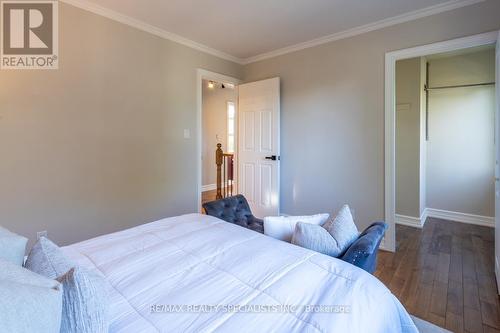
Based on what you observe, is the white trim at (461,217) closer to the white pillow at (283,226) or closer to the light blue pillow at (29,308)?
the white pillow at (283,226)

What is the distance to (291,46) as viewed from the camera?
3.60m

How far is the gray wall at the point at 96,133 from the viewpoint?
2.26 m

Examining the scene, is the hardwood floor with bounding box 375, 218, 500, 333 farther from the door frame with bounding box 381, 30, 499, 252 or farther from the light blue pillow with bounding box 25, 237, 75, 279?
the light blue pillow with bounding box 25, 237, 75, 279

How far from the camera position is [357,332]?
83 cm

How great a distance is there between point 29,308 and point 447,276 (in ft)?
9.78

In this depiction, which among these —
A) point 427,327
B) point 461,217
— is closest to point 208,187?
point 461,217

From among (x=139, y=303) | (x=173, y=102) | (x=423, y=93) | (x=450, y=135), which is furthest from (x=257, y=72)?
(x=139, y=303)

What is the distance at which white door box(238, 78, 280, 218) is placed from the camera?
3.77 metres

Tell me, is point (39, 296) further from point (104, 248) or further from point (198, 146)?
point (198, 146)

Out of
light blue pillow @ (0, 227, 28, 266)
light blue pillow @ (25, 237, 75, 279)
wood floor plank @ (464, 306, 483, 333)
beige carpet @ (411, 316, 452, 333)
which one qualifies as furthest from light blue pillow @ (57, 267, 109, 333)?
wood floor plank @ (464, 306, 483, 333)

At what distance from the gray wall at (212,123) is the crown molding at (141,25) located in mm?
2602

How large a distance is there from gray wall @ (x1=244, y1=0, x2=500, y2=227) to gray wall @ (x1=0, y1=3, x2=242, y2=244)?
144cm

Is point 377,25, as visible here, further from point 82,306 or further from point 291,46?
point 82,306

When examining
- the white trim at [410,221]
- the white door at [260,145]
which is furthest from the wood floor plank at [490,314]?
the white door at [260,145]
